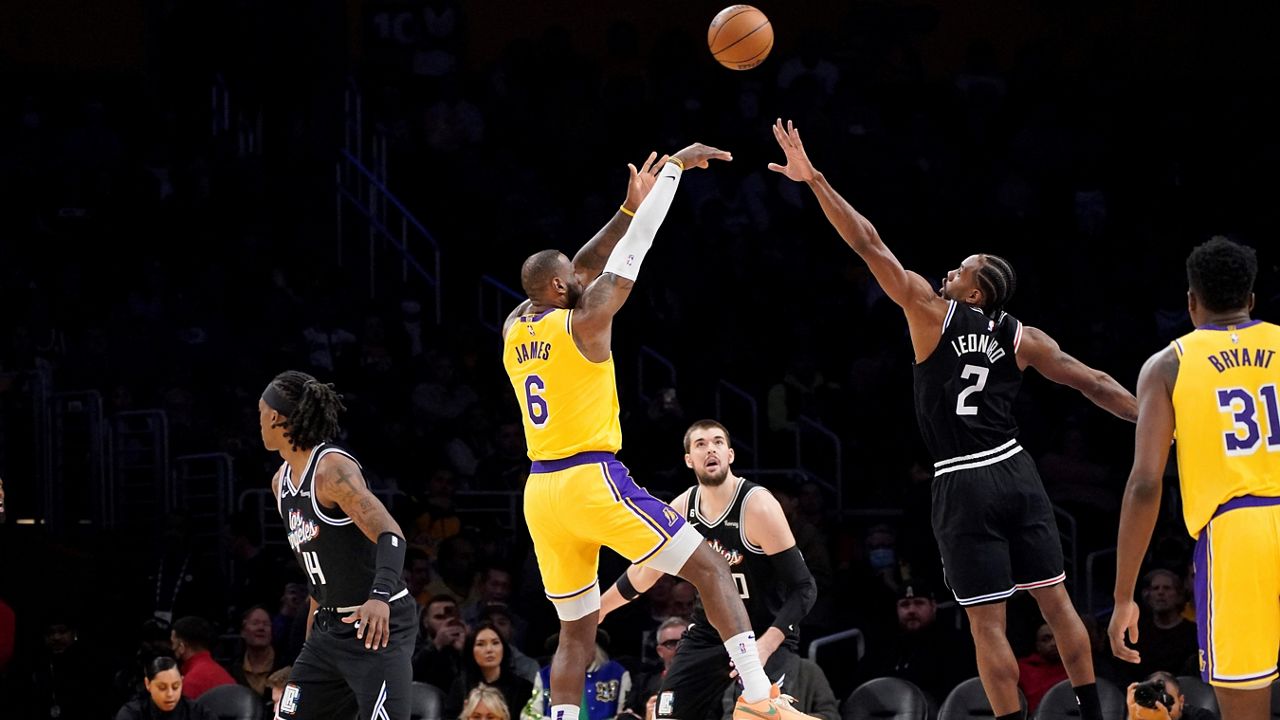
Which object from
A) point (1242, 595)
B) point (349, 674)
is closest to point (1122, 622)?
point (1242, 595)

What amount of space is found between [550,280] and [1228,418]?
10.3ft

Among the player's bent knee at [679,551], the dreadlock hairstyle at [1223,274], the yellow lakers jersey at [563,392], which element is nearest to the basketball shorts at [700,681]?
the player's bent knee at [679,551]

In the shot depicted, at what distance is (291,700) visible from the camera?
701 centimetres

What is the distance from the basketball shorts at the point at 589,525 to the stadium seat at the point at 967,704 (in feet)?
11.6

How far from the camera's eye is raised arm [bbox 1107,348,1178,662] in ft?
18.1

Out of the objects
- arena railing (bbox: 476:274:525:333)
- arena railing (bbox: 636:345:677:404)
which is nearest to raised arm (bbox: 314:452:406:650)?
arena railing (bbox: 636:345:677:404)

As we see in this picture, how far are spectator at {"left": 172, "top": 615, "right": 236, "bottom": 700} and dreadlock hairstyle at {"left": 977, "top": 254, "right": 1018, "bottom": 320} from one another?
617 cm

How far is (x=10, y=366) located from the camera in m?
14.8

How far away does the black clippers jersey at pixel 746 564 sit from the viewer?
862 cm

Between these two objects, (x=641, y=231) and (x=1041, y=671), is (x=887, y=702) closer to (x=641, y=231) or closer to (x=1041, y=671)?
(x=1041, y=671)

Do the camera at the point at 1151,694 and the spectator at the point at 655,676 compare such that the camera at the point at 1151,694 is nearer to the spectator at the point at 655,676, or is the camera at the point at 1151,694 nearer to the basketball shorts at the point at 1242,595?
the spectator at the point at 655,676

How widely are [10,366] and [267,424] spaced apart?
8.53 m

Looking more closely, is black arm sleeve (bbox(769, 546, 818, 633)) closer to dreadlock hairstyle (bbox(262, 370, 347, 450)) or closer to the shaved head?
the shaved head

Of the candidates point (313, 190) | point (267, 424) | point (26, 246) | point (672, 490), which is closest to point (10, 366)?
point (26, 246)
